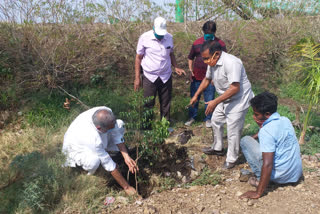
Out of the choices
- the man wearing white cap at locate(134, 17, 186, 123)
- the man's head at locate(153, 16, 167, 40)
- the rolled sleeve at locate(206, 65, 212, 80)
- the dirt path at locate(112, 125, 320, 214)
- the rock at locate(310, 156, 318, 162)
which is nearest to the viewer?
the dirt path at locate(112, 125, 320, 214)

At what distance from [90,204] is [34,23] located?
13.7ft

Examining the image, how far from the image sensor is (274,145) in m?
2.74

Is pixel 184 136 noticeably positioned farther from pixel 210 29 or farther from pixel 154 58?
pixel 210 29

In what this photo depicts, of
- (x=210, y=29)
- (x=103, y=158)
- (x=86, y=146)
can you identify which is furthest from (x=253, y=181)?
(x=210, y=29)

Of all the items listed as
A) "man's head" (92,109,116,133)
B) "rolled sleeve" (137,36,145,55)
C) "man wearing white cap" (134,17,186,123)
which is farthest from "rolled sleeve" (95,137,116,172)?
"rolled sleeve" (137,36,145,55)

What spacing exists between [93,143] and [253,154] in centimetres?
194

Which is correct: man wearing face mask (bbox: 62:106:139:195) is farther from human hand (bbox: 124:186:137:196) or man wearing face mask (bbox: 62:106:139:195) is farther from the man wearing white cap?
the man wearing white cap

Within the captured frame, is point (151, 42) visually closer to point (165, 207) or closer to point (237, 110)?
point (237, 110)

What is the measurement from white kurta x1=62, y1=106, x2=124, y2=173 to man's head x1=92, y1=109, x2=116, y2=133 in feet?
0.43

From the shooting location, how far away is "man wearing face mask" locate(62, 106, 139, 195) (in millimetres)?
3037

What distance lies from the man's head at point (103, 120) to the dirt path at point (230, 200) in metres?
0.95

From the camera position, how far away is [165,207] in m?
3.03

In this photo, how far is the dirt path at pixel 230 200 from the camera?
9.29 feet

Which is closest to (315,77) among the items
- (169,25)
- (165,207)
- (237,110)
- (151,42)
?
(237,110)
